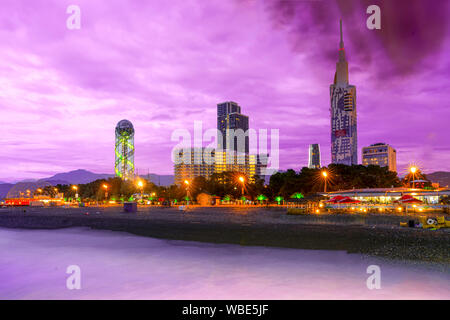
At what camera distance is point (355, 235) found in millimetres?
20531

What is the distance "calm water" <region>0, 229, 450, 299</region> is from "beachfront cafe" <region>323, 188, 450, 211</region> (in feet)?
95.4

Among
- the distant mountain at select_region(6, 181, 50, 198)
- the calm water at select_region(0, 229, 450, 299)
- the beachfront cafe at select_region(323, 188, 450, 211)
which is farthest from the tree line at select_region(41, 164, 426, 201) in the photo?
the distant mountain at select_region(6, 181, 50, 198)

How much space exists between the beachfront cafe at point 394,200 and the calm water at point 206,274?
29088 millimetres

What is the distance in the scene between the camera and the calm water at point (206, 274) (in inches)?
390

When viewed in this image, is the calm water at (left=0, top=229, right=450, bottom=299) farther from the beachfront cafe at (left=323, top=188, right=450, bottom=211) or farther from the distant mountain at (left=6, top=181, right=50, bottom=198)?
the distant mountain at (left=6, top=181, right=50, bottom=198)

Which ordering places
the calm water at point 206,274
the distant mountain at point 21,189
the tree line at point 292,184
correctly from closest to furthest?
the calm water at point 206,274, the tree line at point 292,184, the distant mountain at point 21,189

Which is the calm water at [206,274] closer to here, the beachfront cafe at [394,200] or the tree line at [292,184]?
the beachfront cafe at [394,200]

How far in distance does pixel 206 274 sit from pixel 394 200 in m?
46.4

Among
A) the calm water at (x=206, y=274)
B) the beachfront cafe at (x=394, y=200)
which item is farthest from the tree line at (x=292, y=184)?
the calm water at (x=206, y=274)

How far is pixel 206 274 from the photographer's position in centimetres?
1196

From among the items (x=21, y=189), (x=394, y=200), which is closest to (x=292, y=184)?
(x=394, y=200)

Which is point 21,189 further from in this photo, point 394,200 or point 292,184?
point 394,200
